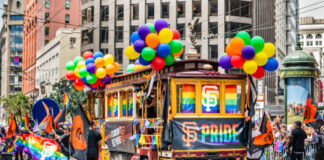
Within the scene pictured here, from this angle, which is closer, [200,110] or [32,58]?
[200,110]

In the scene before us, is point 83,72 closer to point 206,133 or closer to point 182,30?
point 206,133

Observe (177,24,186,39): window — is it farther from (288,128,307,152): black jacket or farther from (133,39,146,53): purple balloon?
(133,39,146,53): purple balloon

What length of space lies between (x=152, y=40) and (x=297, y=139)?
17.6 feet

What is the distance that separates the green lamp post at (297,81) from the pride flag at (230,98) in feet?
43.1

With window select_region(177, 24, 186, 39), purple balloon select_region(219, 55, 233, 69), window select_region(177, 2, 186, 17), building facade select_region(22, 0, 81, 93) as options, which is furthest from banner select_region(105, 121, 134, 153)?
building facade select_region(22, 0, 81, 93)

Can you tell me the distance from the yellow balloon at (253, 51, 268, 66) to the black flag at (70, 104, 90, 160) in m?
4.82

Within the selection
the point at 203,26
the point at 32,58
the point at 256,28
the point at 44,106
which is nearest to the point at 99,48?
the point at 203,26

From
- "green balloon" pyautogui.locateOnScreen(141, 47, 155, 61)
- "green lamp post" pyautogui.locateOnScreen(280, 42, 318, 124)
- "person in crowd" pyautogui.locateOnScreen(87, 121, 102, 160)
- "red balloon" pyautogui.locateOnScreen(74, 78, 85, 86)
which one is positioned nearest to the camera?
"green balloon" pyautogui.locateOnScreen(141, 47, 155, 61)

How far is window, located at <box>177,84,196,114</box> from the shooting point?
1319 centimetres

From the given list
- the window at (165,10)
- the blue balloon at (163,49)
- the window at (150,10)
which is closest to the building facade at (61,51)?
the window at (150,10)

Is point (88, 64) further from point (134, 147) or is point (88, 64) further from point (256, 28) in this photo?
point (256, 28)

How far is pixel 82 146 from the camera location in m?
14.7

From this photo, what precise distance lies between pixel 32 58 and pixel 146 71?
7677 centimetres

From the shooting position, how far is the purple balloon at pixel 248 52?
12603 millimetres
